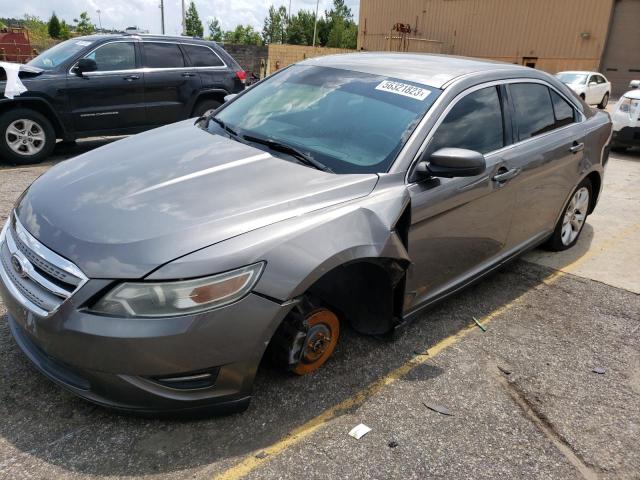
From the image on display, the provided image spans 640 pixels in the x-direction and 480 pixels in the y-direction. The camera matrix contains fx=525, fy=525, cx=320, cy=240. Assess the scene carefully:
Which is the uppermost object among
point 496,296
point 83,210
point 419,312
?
point 83,210

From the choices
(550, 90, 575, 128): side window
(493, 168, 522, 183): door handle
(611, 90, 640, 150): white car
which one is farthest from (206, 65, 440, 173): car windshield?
(611, 90, 640, 150): white car

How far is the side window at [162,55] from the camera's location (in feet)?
26.2

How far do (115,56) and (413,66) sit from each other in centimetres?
582

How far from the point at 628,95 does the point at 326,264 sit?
380 inches

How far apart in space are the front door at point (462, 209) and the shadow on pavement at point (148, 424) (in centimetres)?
57

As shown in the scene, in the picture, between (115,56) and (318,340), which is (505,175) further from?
(115,56)

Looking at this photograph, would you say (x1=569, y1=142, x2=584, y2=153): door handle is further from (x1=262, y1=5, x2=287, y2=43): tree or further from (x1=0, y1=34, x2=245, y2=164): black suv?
(x1=262, y1=5, x2=287, y2=43): tree

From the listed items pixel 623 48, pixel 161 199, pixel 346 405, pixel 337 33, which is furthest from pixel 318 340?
pixel 337 33

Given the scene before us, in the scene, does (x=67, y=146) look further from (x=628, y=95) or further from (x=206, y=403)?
(x=628, y=95)

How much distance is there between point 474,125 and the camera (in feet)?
11.0

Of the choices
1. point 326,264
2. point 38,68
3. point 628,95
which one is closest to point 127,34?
point 38,68

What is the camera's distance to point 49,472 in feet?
6.92

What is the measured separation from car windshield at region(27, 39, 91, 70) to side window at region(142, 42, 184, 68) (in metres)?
0.83

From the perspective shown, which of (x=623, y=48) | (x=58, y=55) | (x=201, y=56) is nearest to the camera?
(x=58, y=55)
